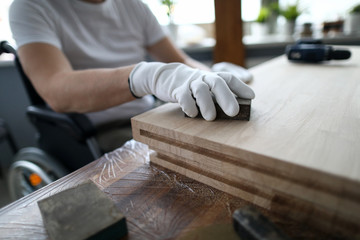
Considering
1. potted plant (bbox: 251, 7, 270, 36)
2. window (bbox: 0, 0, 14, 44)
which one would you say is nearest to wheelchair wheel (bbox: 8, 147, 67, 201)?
window (bbox: 0, 0, 14, 44)

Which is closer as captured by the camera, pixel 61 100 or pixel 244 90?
pixel 244 90

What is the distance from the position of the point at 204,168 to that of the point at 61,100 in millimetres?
623

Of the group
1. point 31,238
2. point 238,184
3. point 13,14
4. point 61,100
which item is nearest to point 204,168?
point 238,184

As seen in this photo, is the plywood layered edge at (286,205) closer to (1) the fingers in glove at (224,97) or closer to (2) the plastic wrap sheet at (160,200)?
(2) the plastic wrap sheet at (160,200)

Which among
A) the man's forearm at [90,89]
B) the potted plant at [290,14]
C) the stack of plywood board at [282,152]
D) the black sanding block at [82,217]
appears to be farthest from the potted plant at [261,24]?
the black sanding block at [82,217]

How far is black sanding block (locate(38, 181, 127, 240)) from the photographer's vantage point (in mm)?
352

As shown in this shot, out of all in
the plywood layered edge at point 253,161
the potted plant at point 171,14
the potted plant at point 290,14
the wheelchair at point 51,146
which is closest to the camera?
the plywood layered edge at point 253,161

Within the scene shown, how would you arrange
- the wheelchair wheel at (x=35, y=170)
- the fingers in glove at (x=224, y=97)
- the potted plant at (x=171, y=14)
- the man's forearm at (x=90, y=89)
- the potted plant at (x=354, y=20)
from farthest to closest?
1. the potted plant at (x=171, y=14)
2. the potted plant at (x=354, y=20)
3. the wheelchair wheel at (x=35, y=170)
4. the man's forearm at (x=90, y=89)
5. the fingers in glove at (x=224, y=97)

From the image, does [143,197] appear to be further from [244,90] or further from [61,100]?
[61,100]

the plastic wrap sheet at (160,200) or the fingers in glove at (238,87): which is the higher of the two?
the fingers in glove at (238,87)

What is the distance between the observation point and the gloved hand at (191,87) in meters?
0.52

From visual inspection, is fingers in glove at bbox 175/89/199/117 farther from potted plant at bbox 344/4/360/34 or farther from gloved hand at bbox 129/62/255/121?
potted plant at bbox 344/4/360/34

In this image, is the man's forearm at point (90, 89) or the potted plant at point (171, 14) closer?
the man's forearm at point (90, 89)

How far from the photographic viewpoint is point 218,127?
504 millimetres
